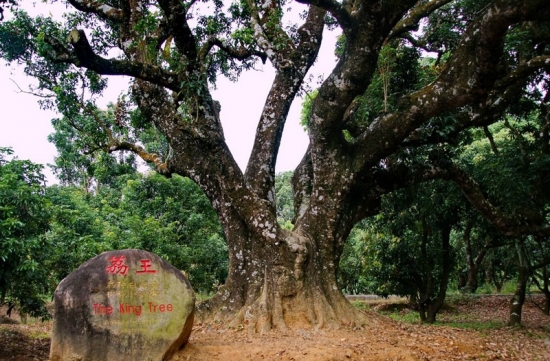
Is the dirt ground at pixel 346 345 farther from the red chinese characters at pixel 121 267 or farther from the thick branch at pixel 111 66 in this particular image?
the thick branch at pixel 111 66

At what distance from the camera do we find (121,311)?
18.5 feet

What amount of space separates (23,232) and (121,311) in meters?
1.88

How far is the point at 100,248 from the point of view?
10648mm

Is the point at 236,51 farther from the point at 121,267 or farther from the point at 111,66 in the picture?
the point at 121,267

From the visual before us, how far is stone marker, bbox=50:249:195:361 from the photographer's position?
5.52 metres

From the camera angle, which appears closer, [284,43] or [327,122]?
[327,122]

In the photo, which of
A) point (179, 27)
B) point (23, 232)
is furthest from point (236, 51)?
point (23, 232)

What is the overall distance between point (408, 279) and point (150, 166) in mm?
10718

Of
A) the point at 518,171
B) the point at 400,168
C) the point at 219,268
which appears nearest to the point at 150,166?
the point at 219,268

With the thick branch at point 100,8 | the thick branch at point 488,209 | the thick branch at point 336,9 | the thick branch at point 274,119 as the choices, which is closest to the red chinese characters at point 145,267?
the thick branch at point 274,119

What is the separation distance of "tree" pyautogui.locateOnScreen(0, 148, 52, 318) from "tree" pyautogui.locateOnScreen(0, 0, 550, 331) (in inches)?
72.9

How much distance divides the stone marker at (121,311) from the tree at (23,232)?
0.81 metres

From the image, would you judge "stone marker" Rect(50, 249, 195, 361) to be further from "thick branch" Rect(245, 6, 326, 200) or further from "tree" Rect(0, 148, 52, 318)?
"thick branch" Rect(245, 6, 326, 200)

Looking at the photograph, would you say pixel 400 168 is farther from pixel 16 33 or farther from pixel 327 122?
pixel 16 33
